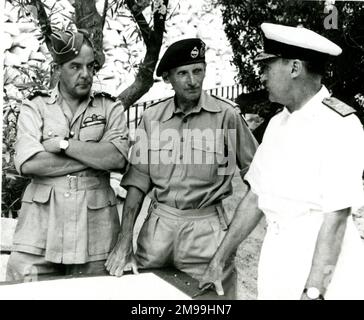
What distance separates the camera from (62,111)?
2967 mm

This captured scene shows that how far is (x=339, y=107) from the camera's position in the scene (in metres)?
2.21

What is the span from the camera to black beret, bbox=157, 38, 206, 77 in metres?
2.91

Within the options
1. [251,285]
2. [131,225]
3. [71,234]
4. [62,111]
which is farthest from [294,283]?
[251,285]

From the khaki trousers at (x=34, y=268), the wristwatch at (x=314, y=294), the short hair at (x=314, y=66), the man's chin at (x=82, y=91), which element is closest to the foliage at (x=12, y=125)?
the man's chin at (x=82, y=91)

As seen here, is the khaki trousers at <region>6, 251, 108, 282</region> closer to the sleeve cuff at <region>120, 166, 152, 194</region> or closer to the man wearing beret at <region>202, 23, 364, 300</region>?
the sleeve cuff at <region>120, 166, 152, 194</region>

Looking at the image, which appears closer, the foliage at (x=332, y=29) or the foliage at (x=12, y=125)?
the foliage at (x=332, y=29)

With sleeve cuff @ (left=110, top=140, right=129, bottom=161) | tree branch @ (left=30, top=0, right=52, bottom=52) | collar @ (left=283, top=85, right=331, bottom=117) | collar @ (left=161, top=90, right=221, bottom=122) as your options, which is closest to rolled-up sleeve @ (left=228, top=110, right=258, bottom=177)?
collar @ (left=161, top=90, right=221, bottom=122)

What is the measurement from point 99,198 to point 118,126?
0.41 meters

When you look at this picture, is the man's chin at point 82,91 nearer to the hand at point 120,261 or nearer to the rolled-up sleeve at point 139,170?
the rolled-up sleeve at point 139,170

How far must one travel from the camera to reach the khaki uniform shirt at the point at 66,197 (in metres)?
2.89

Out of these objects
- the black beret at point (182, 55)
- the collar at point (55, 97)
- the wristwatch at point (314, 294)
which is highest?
the black beret at point (182, 55)

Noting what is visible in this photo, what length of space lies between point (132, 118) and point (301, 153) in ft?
13.3
